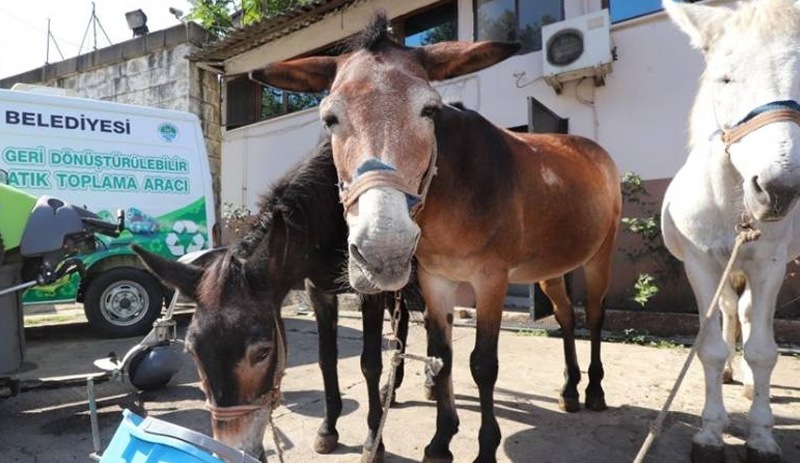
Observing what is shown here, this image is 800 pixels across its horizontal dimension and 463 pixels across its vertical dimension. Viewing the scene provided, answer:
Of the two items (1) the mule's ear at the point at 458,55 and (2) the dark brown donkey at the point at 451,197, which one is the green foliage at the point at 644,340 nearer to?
(2) the dark brown donkey at the point at 451,197

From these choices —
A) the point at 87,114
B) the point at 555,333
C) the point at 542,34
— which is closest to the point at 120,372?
the point at 87,114

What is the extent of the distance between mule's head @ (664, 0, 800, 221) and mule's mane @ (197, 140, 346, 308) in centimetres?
165

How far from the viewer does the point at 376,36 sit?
1.92 m

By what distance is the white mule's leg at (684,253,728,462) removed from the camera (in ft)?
7.18

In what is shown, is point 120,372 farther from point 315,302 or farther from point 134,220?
point 134,220

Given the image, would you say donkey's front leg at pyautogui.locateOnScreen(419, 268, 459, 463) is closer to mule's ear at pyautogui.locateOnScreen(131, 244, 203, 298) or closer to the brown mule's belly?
the brown mule's belly

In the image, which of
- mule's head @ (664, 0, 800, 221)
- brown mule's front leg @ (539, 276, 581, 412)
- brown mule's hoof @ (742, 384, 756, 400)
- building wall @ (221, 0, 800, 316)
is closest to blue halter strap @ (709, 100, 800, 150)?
mule's head @ (664, 0, 800, 221)

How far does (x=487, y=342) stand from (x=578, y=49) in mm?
5224

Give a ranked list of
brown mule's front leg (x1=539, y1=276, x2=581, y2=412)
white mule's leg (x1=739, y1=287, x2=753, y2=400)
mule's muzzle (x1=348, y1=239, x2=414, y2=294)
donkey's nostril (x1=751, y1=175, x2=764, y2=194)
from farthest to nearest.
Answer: brown mule's front leg (x1=539, y1=276, x2=581, y2=412) < white mule's leg (x1=739, y1=287, x2=753, y2=400) < donkey's nostril (x1=751, y1=175, x2=764, y2=194) < mule's muzzle (x1=348, y1=239, x2=414, y2=294)

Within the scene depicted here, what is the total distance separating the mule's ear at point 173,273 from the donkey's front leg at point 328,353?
0.88 metres

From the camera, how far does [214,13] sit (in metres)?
12.3

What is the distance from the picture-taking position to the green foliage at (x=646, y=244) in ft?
17.2

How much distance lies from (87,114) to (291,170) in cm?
447

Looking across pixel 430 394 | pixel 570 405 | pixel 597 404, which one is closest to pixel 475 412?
pixel 430 394
